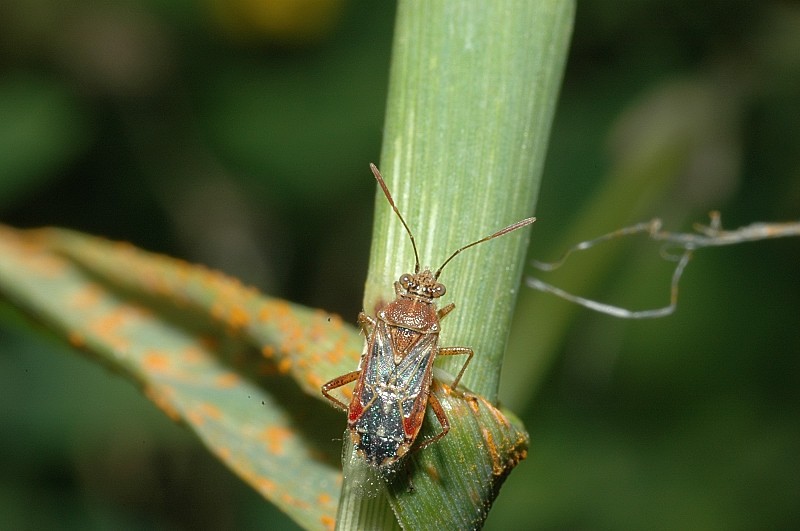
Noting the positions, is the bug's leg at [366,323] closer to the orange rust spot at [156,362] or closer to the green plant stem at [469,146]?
the green plant stem at [469,146]

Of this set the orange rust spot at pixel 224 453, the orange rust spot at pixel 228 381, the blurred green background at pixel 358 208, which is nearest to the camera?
the orange rust spot at pixel 224 453

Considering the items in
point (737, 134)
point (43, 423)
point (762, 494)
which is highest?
point (737, 134)

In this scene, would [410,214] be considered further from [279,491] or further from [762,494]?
[762,494]

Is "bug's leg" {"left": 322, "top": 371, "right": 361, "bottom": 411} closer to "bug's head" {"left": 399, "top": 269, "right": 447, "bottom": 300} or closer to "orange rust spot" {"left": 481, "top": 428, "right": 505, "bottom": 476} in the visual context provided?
"bug's head" {"left": 399, "top": 269, "right": 447, "bottom": 300}

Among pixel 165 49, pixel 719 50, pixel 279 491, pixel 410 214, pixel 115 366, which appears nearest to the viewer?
pixel 410 214

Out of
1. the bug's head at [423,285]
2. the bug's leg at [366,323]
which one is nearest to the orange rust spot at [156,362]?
the bug's leg at [366,323]

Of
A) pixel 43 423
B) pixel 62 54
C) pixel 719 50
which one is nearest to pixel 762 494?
pixel 719 50
